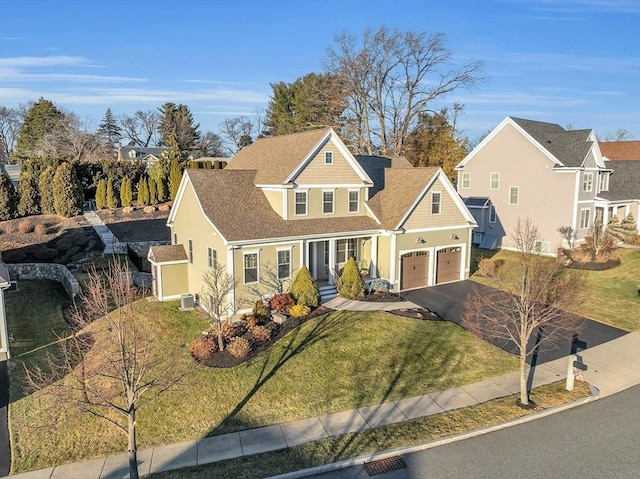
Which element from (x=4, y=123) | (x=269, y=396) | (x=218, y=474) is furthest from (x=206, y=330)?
(x=4, y=123)

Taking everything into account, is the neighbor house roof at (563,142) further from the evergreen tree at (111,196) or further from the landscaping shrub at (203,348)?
the evergreen tree at (111,196)

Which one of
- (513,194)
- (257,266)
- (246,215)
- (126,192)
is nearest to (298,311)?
(257,266)

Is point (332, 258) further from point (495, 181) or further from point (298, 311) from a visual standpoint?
point (495, 181)

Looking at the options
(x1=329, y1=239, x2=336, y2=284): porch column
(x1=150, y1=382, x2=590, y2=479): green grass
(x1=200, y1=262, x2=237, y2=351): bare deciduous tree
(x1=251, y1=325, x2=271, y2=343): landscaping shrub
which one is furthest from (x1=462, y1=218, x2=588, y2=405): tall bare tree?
(x1=200, y1=262, x2=237, y2=351): bare deciduous tree

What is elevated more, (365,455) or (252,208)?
(252,208)

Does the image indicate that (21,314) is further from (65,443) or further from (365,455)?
(365,455)

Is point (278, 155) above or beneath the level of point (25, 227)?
above

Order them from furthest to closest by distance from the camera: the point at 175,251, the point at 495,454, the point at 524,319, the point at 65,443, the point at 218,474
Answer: the point at 175,251 < the point at 524,319 < the point at 65,443 < the point at 495,454 < the point at 218,474
